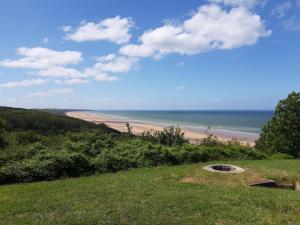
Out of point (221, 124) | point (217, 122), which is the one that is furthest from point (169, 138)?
point (217, 122)

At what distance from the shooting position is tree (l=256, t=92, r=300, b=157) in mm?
18375

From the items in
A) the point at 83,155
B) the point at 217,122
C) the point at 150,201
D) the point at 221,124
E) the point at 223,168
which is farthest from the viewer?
the point at 217,122

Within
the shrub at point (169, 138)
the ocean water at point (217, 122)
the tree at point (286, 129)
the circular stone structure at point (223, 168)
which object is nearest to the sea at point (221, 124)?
the ocean water at point (217, 122)

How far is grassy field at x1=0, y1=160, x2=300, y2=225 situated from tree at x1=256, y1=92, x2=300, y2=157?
8187mm

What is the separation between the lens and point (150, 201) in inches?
307

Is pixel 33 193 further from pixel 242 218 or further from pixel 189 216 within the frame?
pixel 242 218

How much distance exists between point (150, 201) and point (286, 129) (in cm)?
1279

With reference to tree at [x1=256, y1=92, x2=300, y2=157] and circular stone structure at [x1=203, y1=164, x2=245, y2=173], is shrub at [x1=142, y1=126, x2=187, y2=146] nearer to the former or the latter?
tree at [x1=256, y1=92, x2=300, y2=157]

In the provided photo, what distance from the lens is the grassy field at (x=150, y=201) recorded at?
6770 mm

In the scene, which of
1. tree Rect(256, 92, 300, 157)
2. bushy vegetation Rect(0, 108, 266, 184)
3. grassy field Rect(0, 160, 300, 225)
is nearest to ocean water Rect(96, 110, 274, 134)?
tree Rect(256, 92, 300, 157)

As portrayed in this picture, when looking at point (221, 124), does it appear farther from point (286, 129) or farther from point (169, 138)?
point (169, 138)

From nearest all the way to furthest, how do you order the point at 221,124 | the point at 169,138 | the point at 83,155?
the point at 83,155 < the point at 169,138 < the point at 221,124

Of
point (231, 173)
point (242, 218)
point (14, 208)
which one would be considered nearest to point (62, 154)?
point (14, 208)

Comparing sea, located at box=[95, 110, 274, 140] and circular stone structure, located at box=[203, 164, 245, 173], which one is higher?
circular stone structure, located at box=[203, 164, 245, 173]
